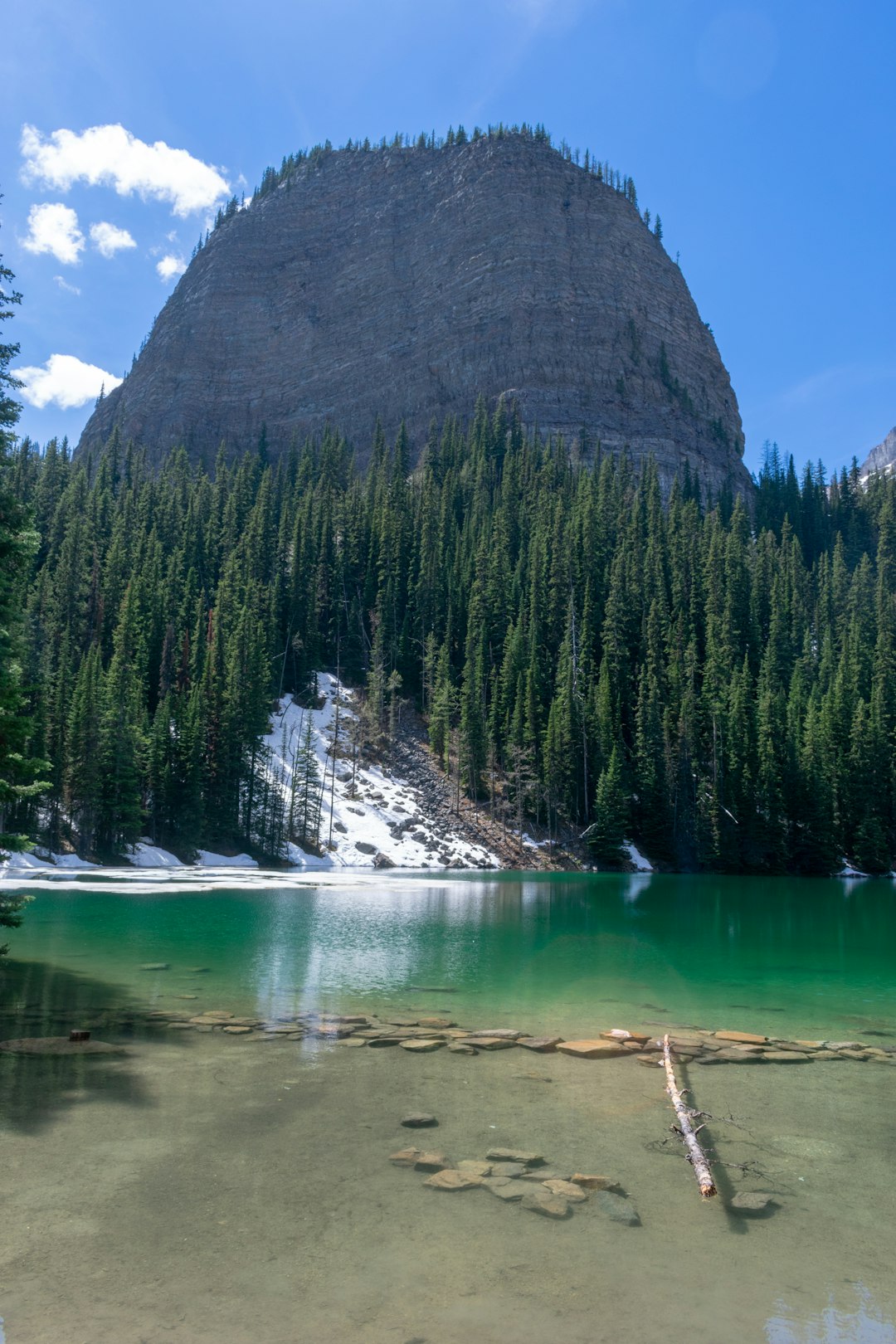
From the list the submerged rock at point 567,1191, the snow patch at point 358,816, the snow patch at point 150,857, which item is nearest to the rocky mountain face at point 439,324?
the snow patch at point 358,816

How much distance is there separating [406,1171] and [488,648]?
89478 mm

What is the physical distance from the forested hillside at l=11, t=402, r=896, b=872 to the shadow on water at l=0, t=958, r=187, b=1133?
3886 cm

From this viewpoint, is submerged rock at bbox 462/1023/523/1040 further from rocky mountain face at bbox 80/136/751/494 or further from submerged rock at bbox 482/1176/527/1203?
rocky mountain face at bbox 80/136/751/494

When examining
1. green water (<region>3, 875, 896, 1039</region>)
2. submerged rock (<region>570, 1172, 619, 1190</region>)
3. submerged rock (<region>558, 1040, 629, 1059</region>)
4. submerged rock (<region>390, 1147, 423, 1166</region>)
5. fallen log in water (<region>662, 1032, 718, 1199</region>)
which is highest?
fallen log in water (<region>662, 1032, 718, 1199</region>)

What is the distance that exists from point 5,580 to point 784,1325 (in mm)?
16055

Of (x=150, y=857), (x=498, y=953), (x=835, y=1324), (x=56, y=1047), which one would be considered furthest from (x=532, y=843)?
(x=835, y=1324)

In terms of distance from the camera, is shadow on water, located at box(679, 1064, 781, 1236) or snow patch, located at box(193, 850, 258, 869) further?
snow patch, located at box(193, 850, 258, 869)

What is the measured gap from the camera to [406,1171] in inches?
357

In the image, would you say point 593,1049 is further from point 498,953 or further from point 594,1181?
point 498,953

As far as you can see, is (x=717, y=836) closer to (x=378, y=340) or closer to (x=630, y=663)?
(x=630, y=663)

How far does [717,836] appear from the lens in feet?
248

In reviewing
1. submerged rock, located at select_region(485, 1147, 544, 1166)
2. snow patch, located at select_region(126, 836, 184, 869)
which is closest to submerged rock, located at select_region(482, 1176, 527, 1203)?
submerged rock, located at select_region(485, 1147, 544, 1166)

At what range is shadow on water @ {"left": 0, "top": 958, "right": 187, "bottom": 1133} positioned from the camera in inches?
424

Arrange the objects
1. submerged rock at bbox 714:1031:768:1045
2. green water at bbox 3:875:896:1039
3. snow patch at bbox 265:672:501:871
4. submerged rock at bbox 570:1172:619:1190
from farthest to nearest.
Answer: snow patch at bbox 265:672:501:871 → green water at bbox 3:875:896:1039 → submerged rock at bbox 714:1031:768:1045 → submerged rock at bbox 570:1172:619:1190
